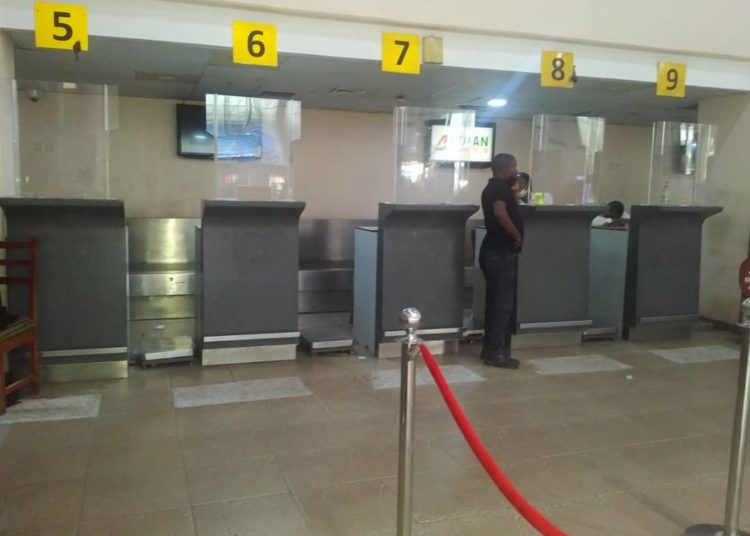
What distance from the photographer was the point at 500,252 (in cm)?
516

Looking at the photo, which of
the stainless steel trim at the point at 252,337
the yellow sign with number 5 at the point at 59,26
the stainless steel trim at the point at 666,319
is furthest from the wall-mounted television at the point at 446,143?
the yellow sign with number 5 at the point at 59,26

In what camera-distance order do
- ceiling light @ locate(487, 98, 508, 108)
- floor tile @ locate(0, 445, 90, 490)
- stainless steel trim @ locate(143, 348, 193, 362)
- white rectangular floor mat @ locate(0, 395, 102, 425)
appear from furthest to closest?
ceiling light @ locate(487, 98, 508, 108)
stainless steel trim @ locate(143, 348, 193, 362)
white rectangular floor mat @ locate(0, 395, 102, 425)
floor tile @ locate(0, 445, 90, 490)

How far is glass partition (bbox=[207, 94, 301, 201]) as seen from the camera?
515 cm

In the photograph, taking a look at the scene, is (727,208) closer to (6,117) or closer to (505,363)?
(505,363)

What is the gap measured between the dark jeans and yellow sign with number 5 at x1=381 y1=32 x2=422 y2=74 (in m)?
1.66

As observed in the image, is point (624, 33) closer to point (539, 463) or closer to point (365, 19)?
point (365, 19)

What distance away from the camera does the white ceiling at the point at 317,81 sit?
5289mm

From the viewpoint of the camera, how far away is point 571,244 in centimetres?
592

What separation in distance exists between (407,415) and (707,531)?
1494 mm

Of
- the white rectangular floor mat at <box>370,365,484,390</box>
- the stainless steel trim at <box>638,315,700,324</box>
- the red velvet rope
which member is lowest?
the white rectangular floor mat at <box>370,365,484,390</box>

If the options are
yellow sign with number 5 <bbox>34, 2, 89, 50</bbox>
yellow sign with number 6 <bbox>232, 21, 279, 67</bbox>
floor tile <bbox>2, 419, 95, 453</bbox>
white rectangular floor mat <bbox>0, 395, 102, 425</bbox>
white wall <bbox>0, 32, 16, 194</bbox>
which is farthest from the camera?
yellow sign with number 6 <bbox>232, 21, 279, 67</bbox>

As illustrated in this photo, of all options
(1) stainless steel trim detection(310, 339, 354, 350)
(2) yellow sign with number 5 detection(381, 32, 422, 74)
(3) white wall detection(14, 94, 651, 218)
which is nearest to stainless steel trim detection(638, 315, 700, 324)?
(1) stainless steel trim detection(310, 339, 354, 350)

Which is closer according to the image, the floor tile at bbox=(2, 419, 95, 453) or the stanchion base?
the stanchion base

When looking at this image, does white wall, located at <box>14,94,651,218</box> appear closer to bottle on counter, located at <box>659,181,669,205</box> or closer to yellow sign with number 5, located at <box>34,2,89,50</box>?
bottle on counter, located at <box>659,181,669,205</box>
